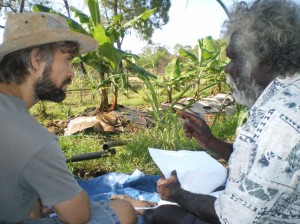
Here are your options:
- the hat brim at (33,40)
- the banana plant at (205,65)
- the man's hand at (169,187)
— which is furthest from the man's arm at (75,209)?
the banana plant at (205,65)

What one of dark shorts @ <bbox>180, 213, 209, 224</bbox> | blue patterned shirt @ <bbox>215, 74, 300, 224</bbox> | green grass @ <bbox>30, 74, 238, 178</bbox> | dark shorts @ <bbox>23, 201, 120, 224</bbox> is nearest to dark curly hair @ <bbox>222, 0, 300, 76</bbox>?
blue patterned shirt @ <bbox>215, 74, 300, 224</bbox>

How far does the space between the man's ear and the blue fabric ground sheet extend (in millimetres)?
1531

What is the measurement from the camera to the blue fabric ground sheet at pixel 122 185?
9.48 feet

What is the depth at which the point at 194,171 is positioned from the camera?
210 cm

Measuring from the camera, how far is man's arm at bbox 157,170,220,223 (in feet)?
5.38

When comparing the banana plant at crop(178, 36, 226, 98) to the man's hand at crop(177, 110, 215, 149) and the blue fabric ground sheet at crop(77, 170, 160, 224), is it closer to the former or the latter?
the blue fabric ground sheet at crop(77, 170, 160, 224)

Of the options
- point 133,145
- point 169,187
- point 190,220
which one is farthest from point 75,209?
point 133,145

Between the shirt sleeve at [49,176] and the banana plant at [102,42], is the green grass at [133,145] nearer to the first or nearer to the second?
the banana plant at [102,42]

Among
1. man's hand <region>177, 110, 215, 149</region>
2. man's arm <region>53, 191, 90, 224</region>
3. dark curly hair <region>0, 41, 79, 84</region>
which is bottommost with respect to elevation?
man's arm <region>53, 191, 90, 224</region>

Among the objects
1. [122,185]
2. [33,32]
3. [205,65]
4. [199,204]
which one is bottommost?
[122,185]

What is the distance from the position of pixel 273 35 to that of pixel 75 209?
3.42ft

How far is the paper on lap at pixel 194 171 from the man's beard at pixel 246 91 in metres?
0.61

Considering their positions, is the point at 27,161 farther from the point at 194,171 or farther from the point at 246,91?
the point at 194,171

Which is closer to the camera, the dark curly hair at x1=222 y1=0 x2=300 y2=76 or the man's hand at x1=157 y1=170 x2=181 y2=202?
the dark curly hair at x1=222 y1=0 x2=300 y2=76
